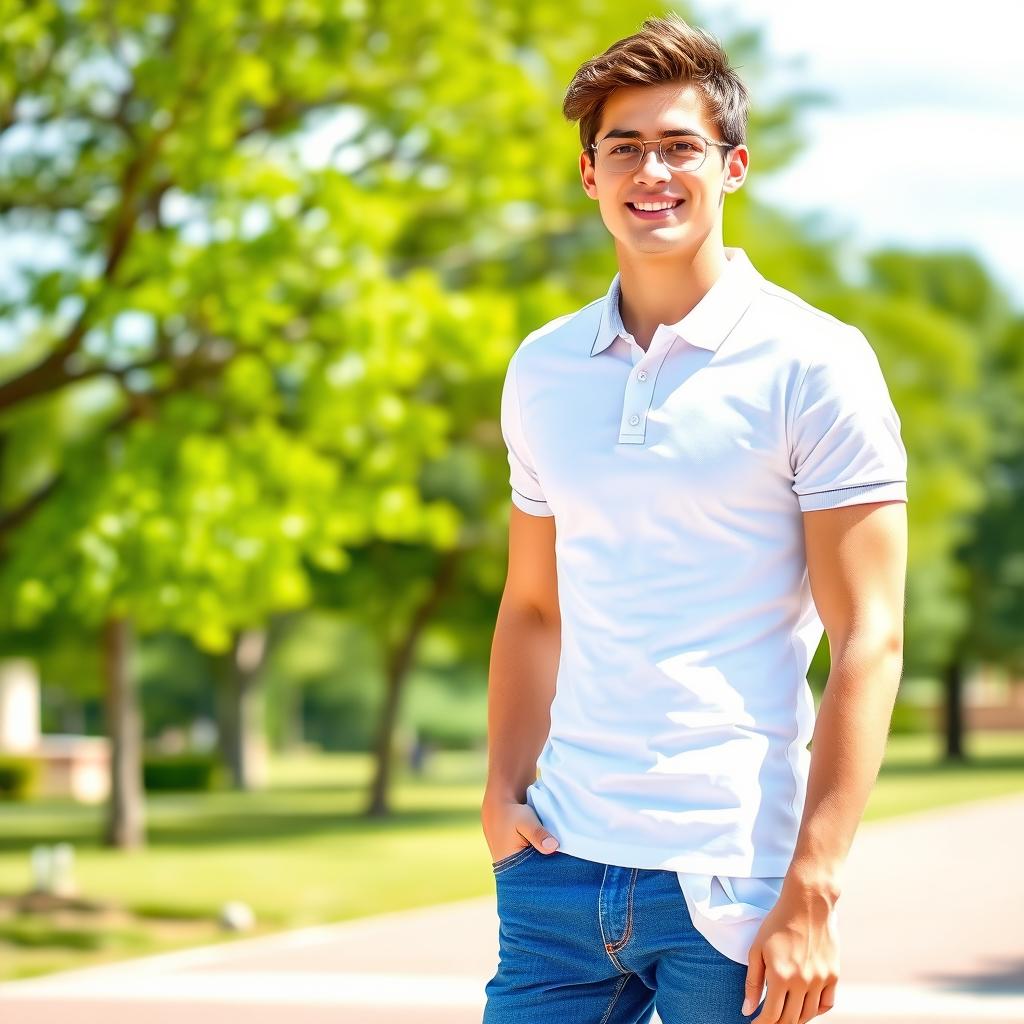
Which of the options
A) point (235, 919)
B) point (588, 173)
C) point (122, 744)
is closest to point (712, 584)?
point (588, 173)

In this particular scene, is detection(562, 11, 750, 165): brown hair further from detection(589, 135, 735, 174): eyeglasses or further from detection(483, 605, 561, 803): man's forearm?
detection(483, 605, 561, 803): man's forearm

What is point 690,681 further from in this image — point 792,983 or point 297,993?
point 297,993

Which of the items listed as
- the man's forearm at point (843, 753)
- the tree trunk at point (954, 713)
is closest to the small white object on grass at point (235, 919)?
the man's forearm at point (843, 753)

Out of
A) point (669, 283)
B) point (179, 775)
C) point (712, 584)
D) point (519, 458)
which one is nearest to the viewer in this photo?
point (712, 584)

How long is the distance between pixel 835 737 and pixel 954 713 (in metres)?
44.6

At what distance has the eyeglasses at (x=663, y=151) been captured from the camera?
8.14 feet

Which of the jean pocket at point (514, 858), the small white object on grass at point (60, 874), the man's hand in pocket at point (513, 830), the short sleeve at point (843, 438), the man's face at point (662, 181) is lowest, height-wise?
the small white object on grass at point (60, 874)

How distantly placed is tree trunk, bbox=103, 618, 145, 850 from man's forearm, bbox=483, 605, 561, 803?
61.0 ft

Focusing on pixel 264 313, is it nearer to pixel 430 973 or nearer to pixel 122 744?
pixel 430 973

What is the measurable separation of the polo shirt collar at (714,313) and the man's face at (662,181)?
0.25ft

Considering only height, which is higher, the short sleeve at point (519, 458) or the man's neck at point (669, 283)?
the man's neck at point (669, 283)

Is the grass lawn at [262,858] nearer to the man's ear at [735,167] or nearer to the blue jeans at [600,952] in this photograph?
the blue jeans at [600,952]

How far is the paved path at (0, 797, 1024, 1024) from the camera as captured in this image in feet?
28.9

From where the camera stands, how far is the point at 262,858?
19.1m
